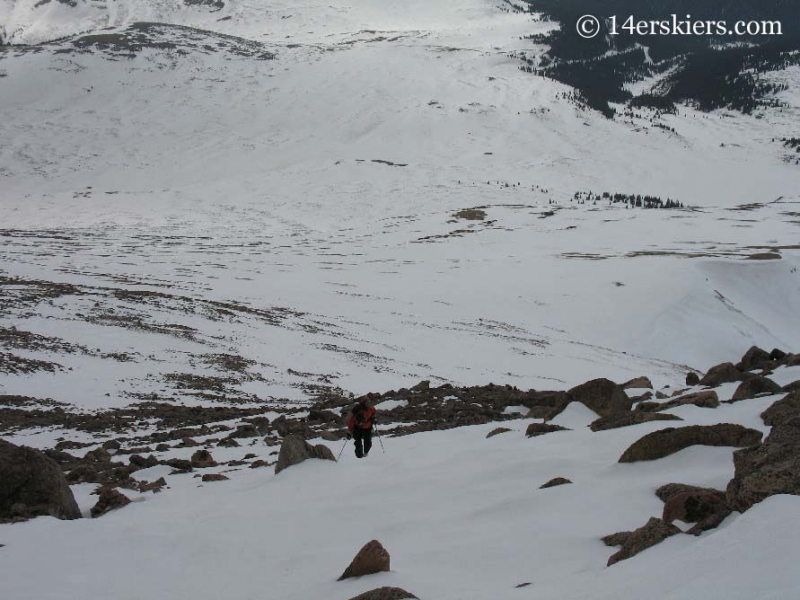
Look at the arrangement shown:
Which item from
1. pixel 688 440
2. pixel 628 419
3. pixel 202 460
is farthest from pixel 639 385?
pixel 202 460

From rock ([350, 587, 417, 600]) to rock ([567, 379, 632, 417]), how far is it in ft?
29.0

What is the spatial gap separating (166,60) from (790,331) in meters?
175

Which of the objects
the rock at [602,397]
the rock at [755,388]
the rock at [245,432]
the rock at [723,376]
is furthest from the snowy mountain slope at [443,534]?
the rock at [245,432]

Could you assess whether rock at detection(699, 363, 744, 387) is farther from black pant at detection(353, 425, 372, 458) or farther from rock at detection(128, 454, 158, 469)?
rock at detection(128, 454, 158, 469)

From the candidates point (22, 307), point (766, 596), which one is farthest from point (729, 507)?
point (22, 307)

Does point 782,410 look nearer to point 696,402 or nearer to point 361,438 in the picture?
point 696,402

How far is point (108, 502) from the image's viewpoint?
345 inches

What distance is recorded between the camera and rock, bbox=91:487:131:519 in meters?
8.56

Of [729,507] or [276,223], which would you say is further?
[276,223]

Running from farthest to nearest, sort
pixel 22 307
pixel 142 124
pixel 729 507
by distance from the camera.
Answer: pixel 142 124 → pixel 22 307 → pixel 729 507

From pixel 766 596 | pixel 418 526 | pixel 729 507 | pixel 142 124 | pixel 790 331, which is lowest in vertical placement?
pixel 790 331

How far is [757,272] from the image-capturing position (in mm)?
47188

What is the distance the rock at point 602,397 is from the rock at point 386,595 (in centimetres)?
883

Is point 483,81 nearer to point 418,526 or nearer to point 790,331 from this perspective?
point 790,331
